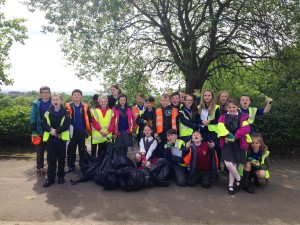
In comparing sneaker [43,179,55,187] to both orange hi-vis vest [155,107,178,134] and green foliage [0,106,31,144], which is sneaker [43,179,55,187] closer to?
orange hi-vis vest [155,107,178,134]

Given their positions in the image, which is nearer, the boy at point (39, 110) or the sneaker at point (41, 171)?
the boy at point (39, 110)

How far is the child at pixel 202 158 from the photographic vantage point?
5477mm

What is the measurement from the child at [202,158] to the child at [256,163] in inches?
24.3

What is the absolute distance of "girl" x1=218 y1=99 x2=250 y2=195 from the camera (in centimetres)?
512

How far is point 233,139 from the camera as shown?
5.10 metres

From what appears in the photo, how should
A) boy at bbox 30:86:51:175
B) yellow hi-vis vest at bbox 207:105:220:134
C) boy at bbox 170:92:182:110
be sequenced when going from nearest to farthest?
1. yellow hi-vis vest at bbox 207:105:220:134
2. boy at bbox 30:86:51:175
3. boy at bbox 170:92:182:110

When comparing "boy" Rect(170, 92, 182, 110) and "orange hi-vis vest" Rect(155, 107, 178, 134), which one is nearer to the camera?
"orange hi-vis vest" Rect(155, 107, 178, 134)

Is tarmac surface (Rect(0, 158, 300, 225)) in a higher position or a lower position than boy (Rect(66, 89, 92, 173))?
lower

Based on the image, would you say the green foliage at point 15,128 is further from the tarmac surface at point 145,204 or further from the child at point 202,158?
the child at point 202,158

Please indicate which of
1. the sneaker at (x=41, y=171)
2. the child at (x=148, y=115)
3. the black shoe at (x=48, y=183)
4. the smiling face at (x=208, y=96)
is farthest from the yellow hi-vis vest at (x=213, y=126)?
the sneaker at (x=41, y=171)

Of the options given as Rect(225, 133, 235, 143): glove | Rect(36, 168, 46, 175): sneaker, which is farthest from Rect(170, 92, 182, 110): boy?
Rect(36, 168, 46, 175): sneaker

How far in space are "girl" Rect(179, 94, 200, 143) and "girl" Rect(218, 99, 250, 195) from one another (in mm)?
765

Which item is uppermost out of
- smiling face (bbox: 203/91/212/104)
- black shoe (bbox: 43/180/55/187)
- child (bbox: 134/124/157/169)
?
smiling face (bbox: 203/91/212/104)

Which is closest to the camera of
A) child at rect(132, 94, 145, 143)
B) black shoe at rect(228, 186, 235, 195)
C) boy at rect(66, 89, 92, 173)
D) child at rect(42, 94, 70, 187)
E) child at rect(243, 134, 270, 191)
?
black shoe at rect(228, 186, 235, 195)
